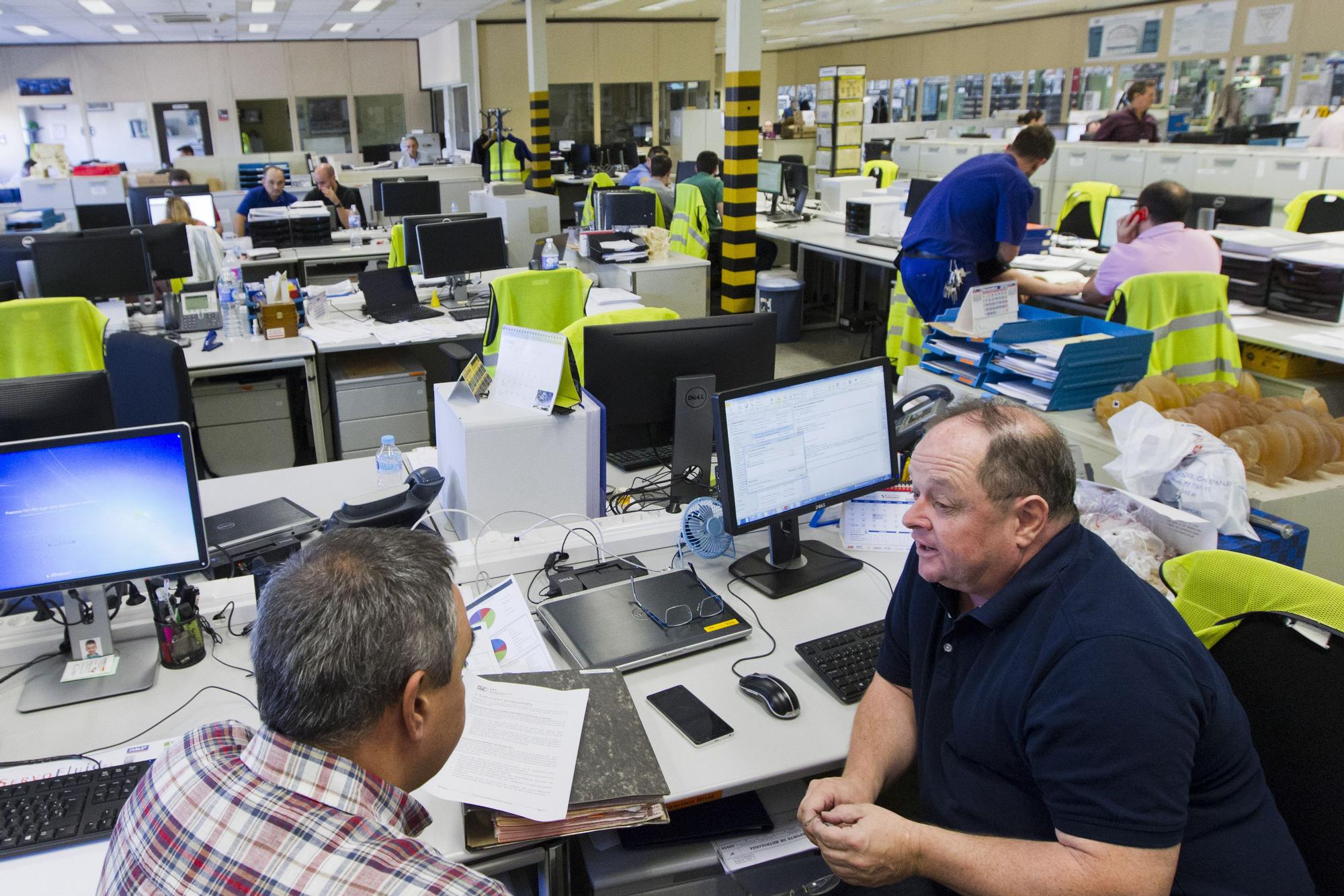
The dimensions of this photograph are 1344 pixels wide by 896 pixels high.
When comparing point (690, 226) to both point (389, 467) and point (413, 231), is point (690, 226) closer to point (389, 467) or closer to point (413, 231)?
point (413, 231)

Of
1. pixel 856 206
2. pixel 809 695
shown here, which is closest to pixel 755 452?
pixel 809 695

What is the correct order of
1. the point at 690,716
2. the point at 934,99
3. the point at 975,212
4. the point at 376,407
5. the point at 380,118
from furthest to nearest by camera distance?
the point at 934,99 < the point at 380,118 < the point at 975,212 < the point at 376,407 < the point at 690,716

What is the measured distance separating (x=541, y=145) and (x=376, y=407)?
28.2 feet

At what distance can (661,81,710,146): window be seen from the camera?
1416 cm

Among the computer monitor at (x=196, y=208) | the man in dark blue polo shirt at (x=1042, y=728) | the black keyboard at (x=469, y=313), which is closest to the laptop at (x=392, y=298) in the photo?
the black keyboard at (x=469, y=313)

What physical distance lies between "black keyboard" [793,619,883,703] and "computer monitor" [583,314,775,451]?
2.57 ft

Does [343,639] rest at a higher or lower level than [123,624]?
higher

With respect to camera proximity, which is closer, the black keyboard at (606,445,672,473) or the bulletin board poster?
the black keyboard at (606,445,672,473)

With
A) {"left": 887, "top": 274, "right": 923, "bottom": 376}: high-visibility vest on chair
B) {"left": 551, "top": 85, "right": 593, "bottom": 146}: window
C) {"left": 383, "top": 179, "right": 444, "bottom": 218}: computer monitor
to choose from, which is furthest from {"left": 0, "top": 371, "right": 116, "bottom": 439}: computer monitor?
{"left": 551, "top": 85, "right": 593, "bottom": 146}: window

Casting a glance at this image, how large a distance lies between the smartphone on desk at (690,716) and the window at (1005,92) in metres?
15.0

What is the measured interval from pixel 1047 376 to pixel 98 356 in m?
3.54

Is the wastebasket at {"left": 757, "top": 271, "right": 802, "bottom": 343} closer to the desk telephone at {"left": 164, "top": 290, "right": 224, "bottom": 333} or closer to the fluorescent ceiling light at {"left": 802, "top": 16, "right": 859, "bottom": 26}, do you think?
the desk telephone at {"left": 164, "top": 290, "right": 224, "bottom": 333}

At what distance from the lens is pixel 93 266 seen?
14.4 feet

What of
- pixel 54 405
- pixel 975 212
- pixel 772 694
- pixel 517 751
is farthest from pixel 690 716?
pixel 975 212
